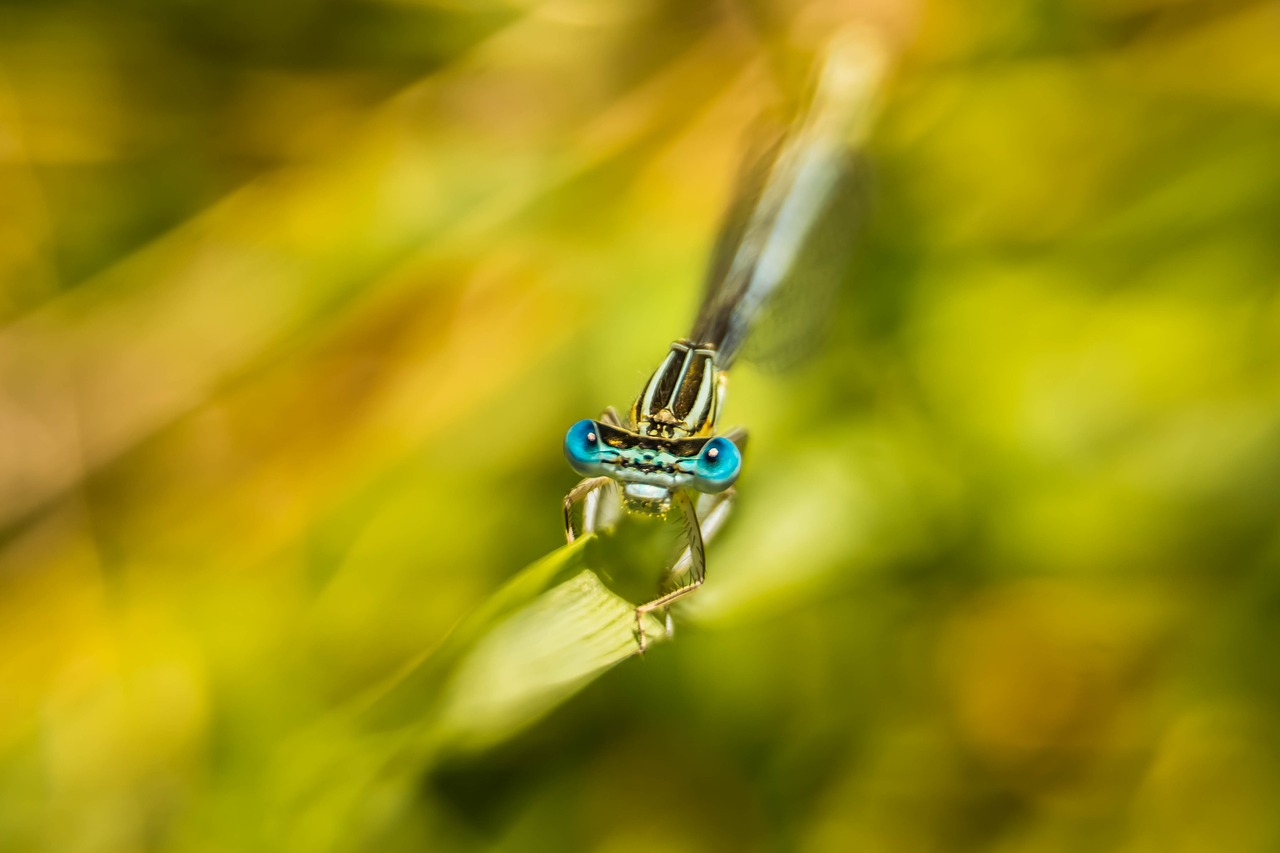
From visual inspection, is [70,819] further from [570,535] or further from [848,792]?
[848,792]

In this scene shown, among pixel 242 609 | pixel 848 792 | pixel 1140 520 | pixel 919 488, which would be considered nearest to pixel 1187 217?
pixel 1140 520

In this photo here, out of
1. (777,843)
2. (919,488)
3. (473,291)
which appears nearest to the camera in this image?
(777,843)

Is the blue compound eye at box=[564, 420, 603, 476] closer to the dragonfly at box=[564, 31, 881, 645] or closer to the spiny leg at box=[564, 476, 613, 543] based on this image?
the dragonfly at box=[564, 31, 881, 645]

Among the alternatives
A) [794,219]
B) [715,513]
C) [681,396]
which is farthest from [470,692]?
[794,219]

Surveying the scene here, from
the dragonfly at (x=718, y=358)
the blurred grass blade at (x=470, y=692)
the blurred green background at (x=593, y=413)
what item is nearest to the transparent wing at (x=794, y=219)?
the dragonfly at (x=718, y=358)

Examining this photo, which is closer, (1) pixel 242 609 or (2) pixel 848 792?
(2) pixel 848 792

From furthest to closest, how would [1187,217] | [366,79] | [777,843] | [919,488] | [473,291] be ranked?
[366,79] < [473,291] < [1187,217] < [919,488] < [777,843]

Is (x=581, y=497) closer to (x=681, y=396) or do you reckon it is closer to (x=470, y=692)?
(x=681, y=396)
